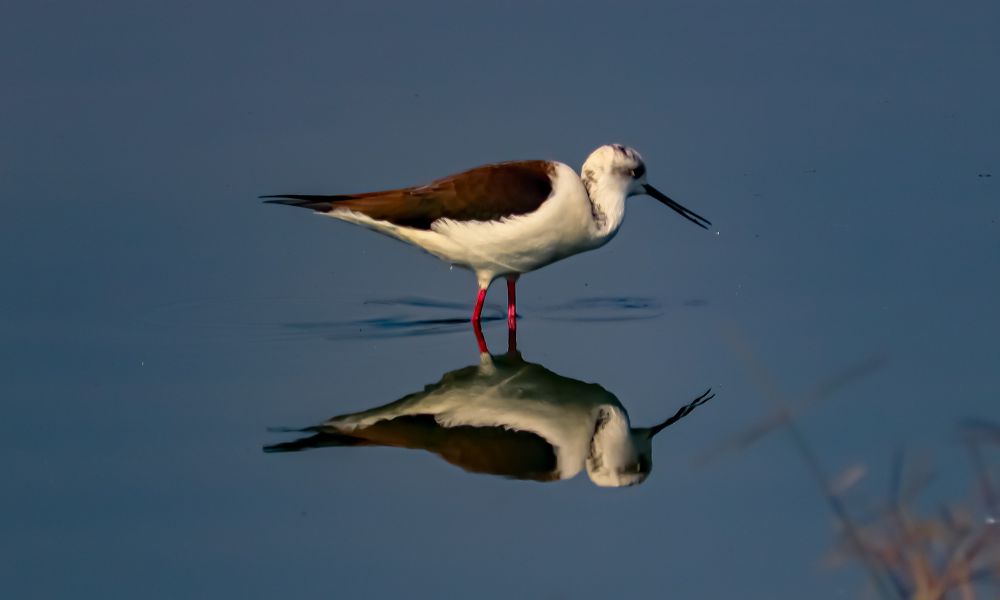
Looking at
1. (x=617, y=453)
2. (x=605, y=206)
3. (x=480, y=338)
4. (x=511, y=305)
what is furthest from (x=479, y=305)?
(x=617, y=453)

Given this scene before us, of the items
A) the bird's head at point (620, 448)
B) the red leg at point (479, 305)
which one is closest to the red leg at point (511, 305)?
the red leg at point (479, 305)

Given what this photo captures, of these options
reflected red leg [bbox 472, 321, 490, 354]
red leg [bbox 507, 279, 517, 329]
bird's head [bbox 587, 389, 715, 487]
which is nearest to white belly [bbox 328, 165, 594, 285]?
red leg [bbox 507, 279, 517, 329]

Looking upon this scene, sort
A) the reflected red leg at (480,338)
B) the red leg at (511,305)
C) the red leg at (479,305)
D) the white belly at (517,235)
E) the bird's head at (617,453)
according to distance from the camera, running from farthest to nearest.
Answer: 1. the red leg at (479,305)
2. the red leg at (511,305)
3. the white belly at (517,235)
4. the reflected red leg at (480,338)
5. the bird's head at (617,453)

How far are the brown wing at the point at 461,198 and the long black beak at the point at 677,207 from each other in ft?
2.65

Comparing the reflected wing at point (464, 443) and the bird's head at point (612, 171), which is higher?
the bird's head at point (612, 171)

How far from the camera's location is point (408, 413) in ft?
19.6

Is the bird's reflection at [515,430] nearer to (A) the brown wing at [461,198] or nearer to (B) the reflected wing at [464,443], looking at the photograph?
(B) the reflected wing at [464,443]

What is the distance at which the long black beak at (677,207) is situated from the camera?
8.05 meters

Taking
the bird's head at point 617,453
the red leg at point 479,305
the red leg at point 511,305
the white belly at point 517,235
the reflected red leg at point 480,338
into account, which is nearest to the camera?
the bird's head at point 617,453

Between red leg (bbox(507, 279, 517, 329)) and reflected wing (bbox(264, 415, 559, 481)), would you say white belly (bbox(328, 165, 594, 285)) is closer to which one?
red leg (bbox(507, 279, 517, 329))

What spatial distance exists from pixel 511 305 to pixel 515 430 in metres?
1.92

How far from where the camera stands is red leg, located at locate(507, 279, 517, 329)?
751cm

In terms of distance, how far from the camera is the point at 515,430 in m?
5.79

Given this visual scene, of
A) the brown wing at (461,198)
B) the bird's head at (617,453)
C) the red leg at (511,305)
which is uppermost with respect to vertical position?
the brown wing at (461,198)
